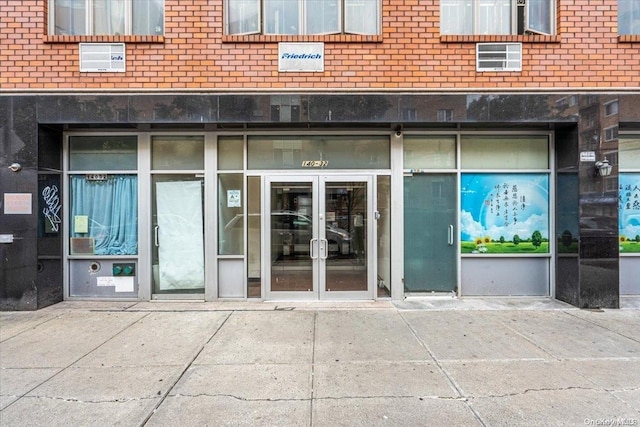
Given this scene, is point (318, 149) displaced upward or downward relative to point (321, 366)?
upward

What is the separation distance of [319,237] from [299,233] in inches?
14.3

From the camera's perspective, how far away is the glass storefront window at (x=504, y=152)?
6715mm

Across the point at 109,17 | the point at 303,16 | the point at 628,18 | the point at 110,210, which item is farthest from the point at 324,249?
the point at 628,18

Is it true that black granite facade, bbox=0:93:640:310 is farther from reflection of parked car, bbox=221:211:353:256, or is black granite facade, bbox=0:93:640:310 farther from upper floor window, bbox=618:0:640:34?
reflection of parked car, bbox=221:211:353:256

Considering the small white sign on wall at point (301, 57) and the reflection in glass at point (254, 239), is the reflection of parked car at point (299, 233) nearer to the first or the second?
the reflection in glass at point (254, 239)

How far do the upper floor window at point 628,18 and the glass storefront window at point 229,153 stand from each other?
6.82 metres

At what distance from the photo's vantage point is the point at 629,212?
6781 millimetres

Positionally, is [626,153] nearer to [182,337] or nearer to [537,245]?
[537,245]

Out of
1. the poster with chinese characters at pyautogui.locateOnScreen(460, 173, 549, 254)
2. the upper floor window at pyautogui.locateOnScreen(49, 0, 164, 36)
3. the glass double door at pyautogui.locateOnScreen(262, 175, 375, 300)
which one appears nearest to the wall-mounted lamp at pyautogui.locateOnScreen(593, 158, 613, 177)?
the poster with chinese characters at pyautogui.locateOnScreen(460, 173, 549, 254)

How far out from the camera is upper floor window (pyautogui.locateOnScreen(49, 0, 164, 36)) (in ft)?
21.0

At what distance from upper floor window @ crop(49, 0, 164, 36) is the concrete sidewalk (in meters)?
4.73

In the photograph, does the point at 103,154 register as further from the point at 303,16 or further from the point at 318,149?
the point at 303,16

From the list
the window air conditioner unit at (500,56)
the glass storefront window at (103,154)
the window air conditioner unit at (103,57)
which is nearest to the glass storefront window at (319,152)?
the window air conditioner unit at (500,56)

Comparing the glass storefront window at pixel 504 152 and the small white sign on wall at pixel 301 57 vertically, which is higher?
the small white sign on wall at pixel 301 57
